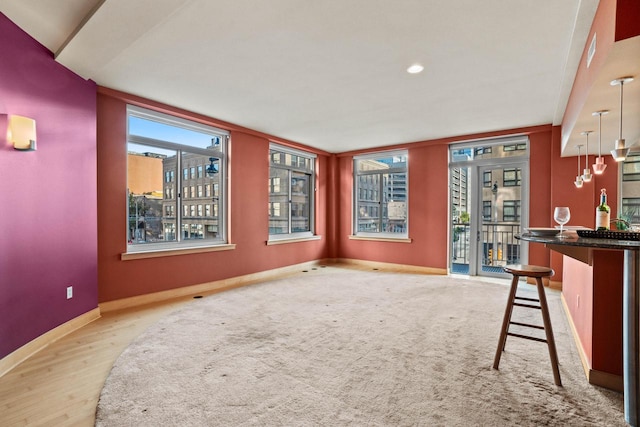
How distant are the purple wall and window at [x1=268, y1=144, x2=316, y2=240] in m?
3.23

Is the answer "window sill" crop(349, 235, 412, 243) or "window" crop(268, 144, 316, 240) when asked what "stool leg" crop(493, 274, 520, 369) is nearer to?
"window sill" crop(349, 235, 412, 243)

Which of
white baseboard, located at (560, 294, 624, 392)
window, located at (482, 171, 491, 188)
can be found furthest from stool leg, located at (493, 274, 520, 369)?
window, located at (482, 171, 491, 188)

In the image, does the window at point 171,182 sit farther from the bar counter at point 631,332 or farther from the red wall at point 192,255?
the bar counter at point 631,332

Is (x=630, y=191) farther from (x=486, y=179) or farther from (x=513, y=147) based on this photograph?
(x=486, y=179)

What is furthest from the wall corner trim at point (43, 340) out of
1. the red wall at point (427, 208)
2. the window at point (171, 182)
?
the red wall at point (427, 208)

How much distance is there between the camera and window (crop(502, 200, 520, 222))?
5.62m

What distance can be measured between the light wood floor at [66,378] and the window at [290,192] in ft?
11.2

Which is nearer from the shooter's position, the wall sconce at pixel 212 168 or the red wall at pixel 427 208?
the wall sconce at pixel 212 168

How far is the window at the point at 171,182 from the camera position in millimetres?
4207

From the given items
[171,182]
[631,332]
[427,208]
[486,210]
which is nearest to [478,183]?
[486,210]

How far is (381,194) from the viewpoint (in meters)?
7.27

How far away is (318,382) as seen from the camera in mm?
2211

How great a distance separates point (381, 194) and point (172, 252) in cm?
457

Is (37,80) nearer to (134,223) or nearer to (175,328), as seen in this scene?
(134,223)
